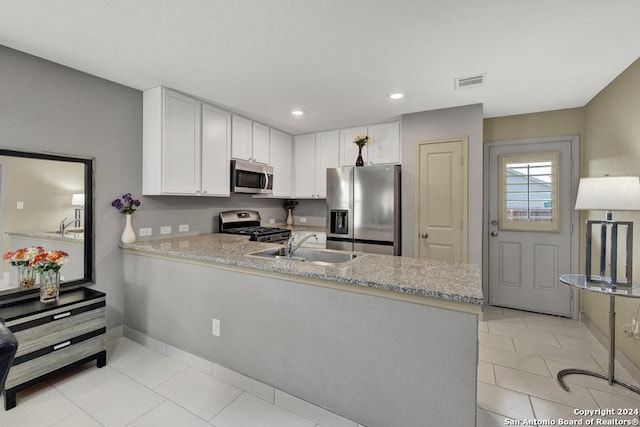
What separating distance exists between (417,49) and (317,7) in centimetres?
81

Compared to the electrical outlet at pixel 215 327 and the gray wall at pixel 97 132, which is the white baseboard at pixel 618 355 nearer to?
the electrical outlet at pixel 215 327

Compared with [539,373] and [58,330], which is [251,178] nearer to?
[58,330]

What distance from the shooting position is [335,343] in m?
1.72

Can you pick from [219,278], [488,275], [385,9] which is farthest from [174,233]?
[488,275]

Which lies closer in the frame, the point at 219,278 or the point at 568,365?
the point at 219,278

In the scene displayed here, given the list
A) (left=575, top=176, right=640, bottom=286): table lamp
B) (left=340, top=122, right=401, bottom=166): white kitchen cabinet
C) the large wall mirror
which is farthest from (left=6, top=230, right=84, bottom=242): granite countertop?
(left=575, top=176, right=640, bottom=286): table lamp

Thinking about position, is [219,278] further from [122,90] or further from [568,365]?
[568,365]

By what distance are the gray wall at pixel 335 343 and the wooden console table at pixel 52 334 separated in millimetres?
518

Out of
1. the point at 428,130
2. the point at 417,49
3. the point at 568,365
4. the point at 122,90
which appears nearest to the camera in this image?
the point at 417,49

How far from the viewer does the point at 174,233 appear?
3262 mm

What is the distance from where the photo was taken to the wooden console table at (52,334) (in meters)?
1.91

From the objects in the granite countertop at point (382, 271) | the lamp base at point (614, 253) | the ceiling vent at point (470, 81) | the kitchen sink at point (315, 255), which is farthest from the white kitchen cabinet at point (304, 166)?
the lamp base at point (614, 253)

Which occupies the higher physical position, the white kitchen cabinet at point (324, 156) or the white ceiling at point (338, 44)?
the white ceiling at point (338, 44)

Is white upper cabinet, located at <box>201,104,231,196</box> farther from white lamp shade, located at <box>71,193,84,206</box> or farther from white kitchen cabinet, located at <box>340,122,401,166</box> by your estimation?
white kitchen cabinet, located at <box>340,122,401,166</box>
